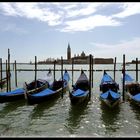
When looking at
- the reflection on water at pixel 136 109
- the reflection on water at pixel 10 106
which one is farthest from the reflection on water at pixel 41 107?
the reflection on water at pixel 136 109

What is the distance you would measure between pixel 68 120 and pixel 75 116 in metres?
0.92

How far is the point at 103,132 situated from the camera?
9930 millimetres

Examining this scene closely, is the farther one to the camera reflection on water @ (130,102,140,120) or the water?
reflection on water @ (130,102,140,120)

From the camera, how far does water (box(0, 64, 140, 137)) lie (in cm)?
1002

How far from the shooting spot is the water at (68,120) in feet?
32.9

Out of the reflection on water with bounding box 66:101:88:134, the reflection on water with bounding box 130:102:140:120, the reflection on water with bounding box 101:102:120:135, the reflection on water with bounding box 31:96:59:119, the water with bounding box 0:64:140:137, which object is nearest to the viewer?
the water with bounding box 0:64:140:137

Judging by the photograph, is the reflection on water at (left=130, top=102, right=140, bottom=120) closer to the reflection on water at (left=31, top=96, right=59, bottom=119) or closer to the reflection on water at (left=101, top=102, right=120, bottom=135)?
the reflection on water at (left=101, top=102, right=120, bottom=135)

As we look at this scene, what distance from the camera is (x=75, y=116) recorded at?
12703 millimetres

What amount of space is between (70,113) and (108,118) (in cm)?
210

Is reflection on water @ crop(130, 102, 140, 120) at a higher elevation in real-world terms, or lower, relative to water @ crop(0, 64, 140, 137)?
higher

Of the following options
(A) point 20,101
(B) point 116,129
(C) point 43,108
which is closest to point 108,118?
(B) point 116,129

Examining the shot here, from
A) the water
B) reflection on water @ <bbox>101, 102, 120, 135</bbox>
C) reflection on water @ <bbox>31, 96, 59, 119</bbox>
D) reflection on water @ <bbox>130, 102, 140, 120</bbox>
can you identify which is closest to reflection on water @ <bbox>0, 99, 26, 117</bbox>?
the water

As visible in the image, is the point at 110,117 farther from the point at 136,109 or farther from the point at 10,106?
the point at 10,106

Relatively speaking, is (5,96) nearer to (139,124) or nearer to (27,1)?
(139,124)
